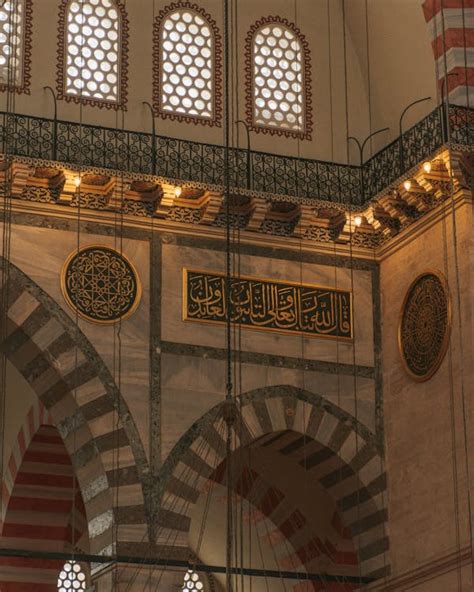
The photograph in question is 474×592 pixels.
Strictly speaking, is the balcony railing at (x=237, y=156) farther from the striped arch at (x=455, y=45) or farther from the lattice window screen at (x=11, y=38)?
the lattice window screen at (x=11, y=38)

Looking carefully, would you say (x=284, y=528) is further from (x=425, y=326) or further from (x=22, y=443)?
A: (x=425, y=326)

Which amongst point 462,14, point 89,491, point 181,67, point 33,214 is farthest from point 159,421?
point 462,14

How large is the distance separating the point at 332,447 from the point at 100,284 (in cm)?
209

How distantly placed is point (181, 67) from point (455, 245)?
9.23 ft

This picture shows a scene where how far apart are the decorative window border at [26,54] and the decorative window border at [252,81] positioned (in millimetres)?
1739

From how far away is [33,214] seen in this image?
40.7 ft

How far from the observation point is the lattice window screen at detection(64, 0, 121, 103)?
1302 centimetres

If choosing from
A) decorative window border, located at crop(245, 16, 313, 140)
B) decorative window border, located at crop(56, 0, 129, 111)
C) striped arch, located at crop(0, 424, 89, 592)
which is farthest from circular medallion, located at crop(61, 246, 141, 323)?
striped arch, located at crop(0, 424, 89, 592)

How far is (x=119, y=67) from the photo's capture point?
43.2 ft

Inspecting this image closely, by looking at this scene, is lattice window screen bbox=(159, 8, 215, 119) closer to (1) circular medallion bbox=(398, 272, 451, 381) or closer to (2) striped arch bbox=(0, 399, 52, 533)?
(1) circular medallion bbox=(398, 272, 451, 381)

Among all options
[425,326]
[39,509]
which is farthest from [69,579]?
[425,326]

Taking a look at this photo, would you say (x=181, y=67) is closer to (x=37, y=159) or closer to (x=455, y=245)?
(x=37, y=159)

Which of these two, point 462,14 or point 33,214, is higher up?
point 462,14

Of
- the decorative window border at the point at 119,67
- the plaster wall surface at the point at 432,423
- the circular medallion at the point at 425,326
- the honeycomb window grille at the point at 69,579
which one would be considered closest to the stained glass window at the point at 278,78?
the decorative window border at the point at 119,67
